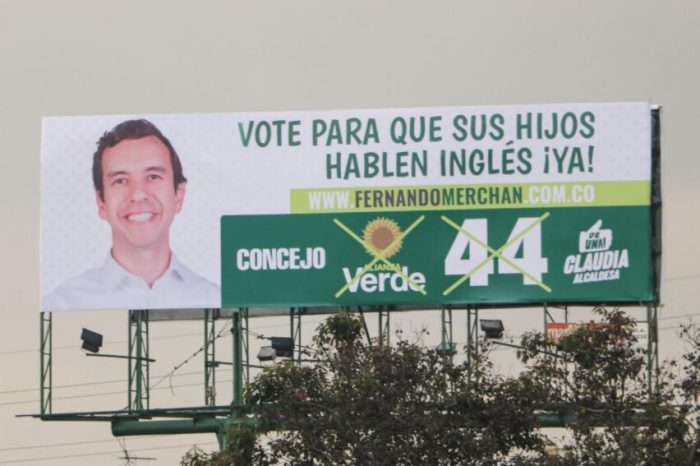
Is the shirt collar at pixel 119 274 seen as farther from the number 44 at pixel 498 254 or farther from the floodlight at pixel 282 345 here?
the number 44 at pixel 498 254

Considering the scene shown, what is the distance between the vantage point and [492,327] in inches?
1575

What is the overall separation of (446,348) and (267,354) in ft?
11.1

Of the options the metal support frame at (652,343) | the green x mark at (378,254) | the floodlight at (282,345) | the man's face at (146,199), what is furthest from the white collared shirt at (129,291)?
the metal support frame at (652,343)

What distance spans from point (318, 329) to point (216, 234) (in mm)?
2794

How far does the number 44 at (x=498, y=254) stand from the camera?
4047cm

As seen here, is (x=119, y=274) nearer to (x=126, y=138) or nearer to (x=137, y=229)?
(x=137, y=229)

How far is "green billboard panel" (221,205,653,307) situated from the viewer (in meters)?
40.5

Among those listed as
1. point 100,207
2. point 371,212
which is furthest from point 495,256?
point 100,207

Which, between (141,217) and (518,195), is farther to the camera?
(141,217)

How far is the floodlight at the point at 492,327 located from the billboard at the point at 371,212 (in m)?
A: 0.44

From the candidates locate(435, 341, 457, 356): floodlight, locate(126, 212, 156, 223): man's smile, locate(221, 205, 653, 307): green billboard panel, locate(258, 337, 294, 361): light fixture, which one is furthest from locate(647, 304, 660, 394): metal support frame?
locate(126, 212, 156, 223): man's smile

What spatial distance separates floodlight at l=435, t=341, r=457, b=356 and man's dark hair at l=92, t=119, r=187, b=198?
16.6 feet

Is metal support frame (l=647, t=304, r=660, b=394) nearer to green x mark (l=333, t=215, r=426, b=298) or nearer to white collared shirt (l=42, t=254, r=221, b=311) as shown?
green x mark (l=333, t=215, r=426, b=298)

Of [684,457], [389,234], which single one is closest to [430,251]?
[389,234]
